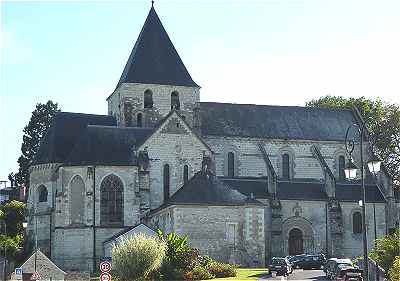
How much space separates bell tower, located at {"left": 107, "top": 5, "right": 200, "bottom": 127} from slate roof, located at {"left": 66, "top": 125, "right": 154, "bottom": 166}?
3.10 metres

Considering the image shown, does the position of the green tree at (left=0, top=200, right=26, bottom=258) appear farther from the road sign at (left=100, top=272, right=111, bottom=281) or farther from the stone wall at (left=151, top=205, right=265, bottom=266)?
the road sign at (left=100, top=272, right=111, bottom=281)

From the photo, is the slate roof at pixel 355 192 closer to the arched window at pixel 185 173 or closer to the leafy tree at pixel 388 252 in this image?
the arched window at pixel 185 173

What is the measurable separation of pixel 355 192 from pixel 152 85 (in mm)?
18298

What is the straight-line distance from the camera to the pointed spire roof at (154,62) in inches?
2208

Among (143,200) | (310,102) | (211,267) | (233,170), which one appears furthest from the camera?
(310,102)

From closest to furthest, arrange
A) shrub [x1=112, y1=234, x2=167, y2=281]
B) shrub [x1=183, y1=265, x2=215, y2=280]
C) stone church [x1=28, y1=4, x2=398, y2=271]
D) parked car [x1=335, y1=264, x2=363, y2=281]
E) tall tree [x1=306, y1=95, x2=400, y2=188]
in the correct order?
parked car [x1=335, y1=264, x2=363, y2=281]
shrub [x1=112, y1=234, x2=167, y2=281]
shrub [x1=183, y1=265, x2=215, y2=280]
stone church [x1=28, y1=4, x2=398, y2=271]
tall tree [x1=306, y1=95, x2=400, y2=188]

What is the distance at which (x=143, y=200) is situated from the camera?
50094 mm

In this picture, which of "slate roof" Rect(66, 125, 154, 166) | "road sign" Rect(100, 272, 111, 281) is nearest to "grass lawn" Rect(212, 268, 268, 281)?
"slate roof" Rect(66, 125, 154, 166)

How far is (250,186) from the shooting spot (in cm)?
5538

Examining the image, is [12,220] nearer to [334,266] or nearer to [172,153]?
[172,153]

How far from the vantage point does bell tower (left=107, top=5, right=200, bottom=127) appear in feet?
182

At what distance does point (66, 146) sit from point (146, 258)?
72.0 ft

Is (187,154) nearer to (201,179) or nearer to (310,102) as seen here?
(201,179)

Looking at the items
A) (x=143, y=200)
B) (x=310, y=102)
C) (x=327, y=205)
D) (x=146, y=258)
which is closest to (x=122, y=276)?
(x=146, y=258)
